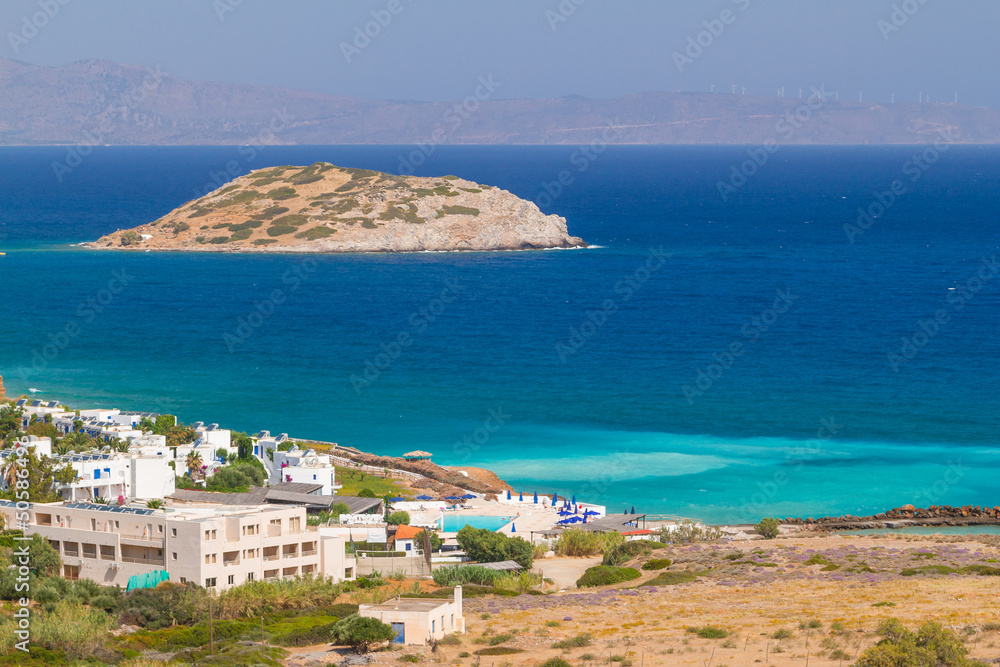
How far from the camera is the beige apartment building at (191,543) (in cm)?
3853

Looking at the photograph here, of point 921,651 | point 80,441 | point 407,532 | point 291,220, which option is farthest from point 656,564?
point 291,220

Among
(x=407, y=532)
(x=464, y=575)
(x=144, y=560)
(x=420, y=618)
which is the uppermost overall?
(x=407, y=532)

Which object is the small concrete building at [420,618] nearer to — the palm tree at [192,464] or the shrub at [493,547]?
the shrub at [493,547]

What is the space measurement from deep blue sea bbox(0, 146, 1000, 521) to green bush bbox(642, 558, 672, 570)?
1222 cm

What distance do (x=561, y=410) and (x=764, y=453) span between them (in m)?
13.6

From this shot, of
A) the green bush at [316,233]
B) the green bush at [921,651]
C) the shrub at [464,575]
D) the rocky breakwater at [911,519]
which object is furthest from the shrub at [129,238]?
the green bush at [921,651]

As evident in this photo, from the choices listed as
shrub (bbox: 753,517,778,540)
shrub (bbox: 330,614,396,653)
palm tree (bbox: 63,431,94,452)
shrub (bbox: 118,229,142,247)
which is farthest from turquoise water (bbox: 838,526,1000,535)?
shrub (bbox: 118,229,142,247)

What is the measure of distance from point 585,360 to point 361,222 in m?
79.0

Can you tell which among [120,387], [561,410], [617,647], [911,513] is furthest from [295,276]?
[617,647]

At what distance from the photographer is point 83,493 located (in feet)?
155

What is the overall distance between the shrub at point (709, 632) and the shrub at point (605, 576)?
28.2ft

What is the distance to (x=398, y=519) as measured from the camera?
49812mm

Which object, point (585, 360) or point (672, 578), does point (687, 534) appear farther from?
point (585, 360)

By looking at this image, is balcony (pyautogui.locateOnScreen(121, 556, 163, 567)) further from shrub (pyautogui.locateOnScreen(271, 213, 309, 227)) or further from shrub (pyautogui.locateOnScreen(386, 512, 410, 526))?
shrub (pyautogui.locateOnScreen(271, 213, 309, 227))
